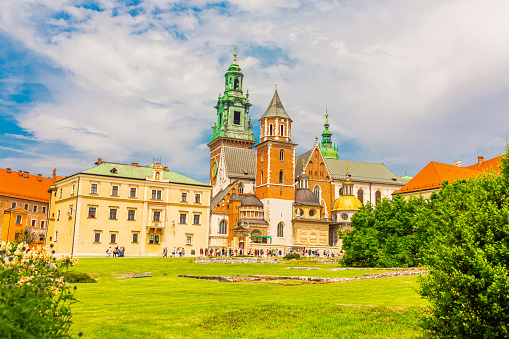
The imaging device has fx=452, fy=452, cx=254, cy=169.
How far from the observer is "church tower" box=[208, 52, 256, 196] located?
82000mm

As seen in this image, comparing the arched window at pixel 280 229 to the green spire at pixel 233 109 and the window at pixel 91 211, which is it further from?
the green spire at pixel 233 109

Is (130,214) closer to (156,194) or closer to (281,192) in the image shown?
(156,194)

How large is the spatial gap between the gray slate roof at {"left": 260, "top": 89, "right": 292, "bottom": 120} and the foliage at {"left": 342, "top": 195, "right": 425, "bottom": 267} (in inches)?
1376

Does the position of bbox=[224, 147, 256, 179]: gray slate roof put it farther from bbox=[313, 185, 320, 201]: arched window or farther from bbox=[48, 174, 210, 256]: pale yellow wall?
bbox=[48, 174, 210, 256]: pale yellow wall

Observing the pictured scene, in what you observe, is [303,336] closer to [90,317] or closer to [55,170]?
[90,317]

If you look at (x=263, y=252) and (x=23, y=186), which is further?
(x=23, y=186)

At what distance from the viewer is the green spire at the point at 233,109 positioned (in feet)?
315

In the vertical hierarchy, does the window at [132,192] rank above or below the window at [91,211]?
above

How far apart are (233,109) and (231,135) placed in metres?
6.97

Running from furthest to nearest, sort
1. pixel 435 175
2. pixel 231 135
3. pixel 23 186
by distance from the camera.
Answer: pixel 231 135, pixel 23 186, pixel 435 175

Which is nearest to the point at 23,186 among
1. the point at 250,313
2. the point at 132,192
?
the point at 132,192

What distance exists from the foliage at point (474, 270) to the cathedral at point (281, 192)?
53145 mm

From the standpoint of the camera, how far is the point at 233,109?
324 feet

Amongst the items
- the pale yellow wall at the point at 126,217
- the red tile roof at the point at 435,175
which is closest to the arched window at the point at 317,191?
the red tile roof at the point at 435,175
